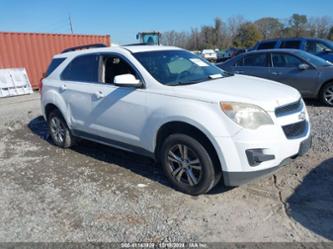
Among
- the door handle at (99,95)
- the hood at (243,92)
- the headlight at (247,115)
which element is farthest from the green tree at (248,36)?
the headlight at (247,115)

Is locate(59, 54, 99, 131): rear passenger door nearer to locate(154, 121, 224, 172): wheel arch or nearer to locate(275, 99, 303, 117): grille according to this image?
locate(154, 121, 224, 172): wheel arch

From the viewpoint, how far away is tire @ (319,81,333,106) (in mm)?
7527

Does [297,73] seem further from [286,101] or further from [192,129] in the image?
[192,129]

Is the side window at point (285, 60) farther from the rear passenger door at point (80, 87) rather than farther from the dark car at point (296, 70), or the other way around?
the rear passenger door at point (80, 87)

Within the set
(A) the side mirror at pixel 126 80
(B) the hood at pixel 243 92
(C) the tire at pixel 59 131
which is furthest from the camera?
(C) the tire at pixel 59 131

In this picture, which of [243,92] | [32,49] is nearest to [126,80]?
[243,92]

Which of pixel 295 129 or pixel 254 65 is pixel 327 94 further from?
pixel 295 129

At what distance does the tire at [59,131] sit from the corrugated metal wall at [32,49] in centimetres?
943

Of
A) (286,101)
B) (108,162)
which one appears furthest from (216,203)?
(108,162)

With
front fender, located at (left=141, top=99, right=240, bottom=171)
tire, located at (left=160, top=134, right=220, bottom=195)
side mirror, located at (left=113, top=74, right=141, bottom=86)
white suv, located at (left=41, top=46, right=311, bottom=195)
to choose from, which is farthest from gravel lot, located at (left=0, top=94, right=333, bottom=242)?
side mirror, located at (left=113, top=74, right=141, bottom=86)

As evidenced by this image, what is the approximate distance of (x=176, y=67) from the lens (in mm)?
4480

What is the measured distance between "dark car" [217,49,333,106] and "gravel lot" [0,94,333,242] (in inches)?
105

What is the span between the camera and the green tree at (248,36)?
5397cm

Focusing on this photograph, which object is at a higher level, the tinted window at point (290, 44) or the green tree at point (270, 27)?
the tinted window at point (290, 44)
